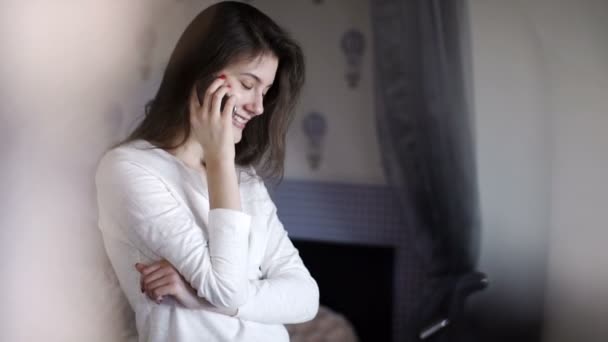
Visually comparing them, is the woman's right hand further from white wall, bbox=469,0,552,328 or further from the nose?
white wall, bbox=469,0,552,328

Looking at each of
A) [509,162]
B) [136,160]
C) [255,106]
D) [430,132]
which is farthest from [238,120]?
[509,162]

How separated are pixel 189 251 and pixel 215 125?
0.15 metres

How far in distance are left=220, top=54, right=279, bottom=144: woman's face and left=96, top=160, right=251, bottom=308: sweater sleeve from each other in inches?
5.2

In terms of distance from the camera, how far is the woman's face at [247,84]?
0.85 meters

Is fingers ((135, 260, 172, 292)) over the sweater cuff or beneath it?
beneath

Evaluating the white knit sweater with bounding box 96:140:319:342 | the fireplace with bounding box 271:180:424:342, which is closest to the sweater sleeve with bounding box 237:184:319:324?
the white knit sweater with bounding box 96:140:319:342

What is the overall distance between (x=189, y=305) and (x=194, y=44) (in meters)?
0.32

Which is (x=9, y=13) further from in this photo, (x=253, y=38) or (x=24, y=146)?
(x=253, y=38)

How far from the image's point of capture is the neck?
870 mm

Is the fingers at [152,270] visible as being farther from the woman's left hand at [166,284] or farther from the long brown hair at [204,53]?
the long brown hair at [204,53]

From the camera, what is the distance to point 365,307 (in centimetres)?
165

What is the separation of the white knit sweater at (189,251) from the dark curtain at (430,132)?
2.40 feet

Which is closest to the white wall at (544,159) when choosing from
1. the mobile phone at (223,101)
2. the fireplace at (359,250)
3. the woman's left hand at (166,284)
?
the fireplace at (359,250)

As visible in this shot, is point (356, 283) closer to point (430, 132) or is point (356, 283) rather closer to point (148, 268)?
point (430, 132)
